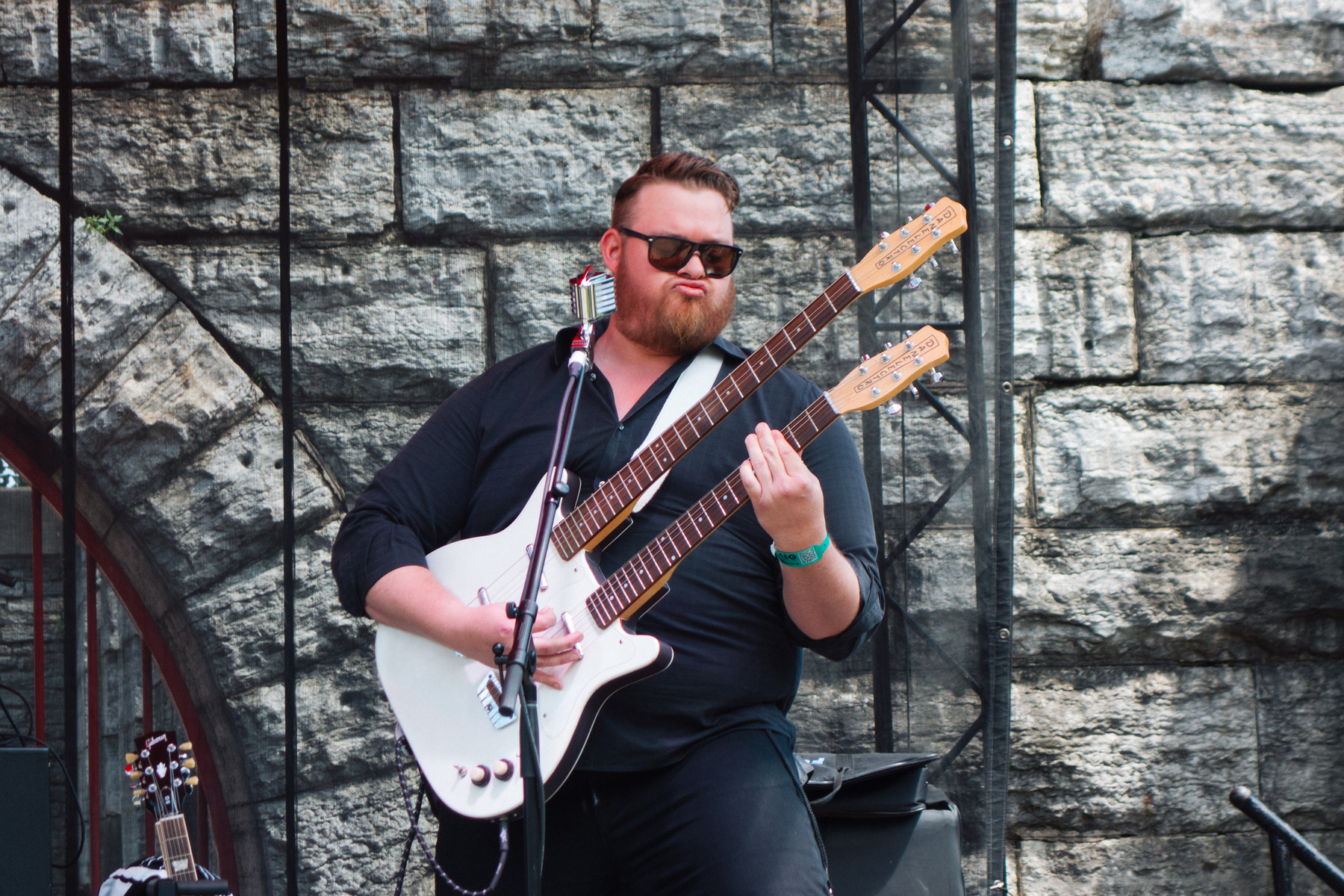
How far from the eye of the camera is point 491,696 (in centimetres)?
178

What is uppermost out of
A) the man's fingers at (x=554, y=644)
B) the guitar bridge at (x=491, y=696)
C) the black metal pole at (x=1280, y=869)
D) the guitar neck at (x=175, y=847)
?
the man's fingers at (x=554, y=644)

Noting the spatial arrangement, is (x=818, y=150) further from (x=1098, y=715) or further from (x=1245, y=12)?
(x=1098, y=715)

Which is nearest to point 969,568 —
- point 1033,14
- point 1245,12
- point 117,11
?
point 1033,14

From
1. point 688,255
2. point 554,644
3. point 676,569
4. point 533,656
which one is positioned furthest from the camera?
point 688,255

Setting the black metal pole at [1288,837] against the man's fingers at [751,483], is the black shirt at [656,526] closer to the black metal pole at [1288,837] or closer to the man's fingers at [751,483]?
the man's fingers at [751,483]

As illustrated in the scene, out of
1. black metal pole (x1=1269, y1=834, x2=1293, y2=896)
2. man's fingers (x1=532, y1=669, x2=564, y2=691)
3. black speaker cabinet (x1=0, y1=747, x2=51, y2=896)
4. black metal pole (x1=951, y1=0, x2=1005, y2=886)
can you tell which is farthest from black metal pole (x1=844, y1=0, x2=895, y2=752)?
black speaker cabinet (x1=0, y1=747, x2=51, y2=896)

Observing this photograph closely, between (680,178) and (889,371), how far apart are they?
58cm

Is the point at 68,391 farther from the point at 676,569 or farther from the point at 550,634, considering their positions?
the point at 676,569

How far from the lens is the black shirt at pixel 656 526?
1.66m

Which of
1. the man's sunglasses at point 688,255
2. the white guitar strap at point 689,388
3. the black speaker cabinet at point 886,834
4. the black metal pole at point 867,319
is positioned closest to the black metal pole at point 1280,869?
the black speaker cabinet at point 886,834

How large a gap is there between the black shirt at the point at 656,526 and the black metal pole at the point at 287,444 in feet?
3.06

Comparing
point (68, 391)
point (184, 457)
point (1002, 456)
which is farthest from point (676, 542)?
point (68, 391)

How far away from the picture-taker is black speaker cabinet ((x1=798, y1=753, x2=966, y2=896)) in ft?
6.24

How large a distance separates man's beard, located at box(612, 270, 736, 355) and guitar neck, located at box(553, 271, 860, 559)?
6.4 inches
